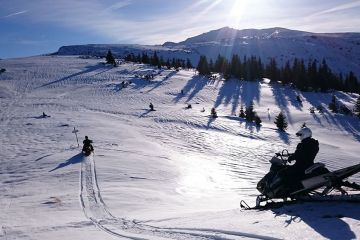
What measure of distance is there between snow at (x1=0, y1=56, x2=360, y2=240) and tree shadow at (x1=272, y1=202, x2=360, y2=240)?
2 centimetres

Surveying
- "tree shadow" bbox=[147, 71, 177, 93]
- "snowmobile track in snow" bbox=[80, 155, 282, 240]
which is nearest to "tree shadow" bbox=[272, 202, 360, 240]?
"snowmobile track in snow" bbox=[80, 155, 282, 240]

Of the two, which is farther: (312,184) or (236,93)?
(236,93)

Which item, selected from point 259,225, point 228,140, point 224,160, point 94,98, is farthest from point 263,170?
point 94,98

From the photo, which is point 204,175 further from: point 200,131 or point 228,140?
point 200,131

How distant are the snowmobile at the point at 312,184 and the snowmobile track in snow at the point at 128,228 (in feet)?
7.38

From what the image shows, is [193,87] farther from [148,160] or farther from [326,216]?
[326,216]

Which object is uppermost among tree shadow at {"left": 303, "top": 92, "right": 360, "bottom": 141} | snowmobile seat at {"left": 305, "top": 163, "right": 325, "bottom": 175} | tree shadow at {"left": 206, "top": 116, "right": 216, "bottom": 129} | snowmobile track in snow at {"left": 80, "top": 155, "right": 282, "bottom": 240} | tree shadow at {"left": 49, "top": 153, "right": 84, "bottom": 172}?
snowmobile seat at {"left": 305, "top": 163, "right": 325, "bottom": 175}

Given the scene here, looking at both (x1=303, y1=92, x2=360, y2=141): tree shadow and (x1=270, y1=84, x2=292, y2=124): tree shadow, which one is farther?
(x1=270, y1=84, x2=292, y2=124): tree shadow

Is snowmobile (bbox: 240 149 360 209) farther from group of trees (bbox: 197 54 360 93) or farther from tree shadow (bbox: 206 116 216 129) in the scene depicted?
group of trees (bbox: 197 54 360 93)

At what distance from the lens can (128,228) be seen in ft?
28.1

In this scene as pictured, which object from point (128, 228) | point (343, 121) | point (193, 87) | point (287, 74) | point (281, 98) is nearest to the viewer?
point (128, 228)

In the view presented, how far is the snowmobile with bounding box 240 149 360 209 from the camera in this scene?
7637 millimetres

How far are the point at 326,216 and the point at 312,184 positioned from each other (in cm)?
117

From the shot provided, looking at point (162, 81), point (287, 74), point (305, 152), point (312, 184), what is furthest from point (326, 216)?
point (287, 74)
